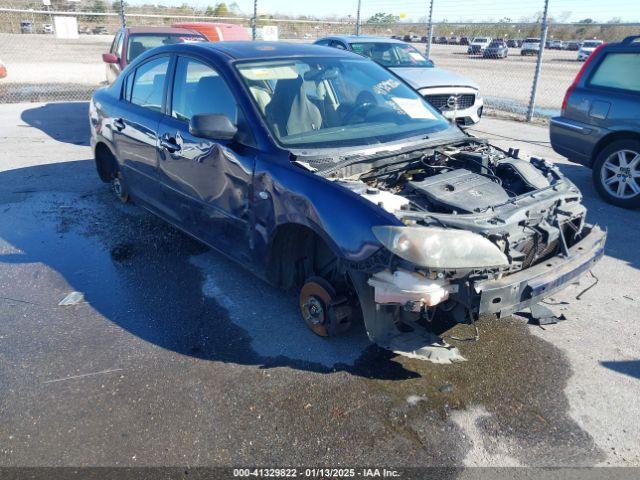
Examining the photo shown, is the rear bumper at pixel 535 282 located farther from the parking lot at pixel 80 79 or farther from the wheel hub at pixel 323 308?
the parking lot at pixel 80 79

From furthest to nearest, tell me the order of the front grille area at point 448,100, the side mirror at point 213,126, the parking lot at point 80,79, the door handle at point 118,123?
the parking lot at point 80,79, the front grille area at point 448,100, the door handle at point 118,123, the side mirror at point 213,126

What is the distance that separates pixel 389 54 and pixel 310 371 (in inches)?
346

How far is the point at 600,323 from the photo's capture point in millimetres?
3891

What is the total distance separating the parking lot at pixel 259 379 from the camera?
108 inches

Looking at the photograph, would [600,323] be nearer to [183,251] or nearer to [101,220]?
[183,251]

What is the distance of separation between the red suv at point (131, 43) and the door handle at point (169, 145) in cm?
563

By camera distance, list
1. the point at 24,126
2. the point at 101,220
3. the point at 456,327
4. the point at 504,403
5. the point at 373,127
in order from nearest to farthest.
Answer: the point at 504,403 < the point at 456,327 < the point at 373,127 < the point at 101,220 < the point at 24,126

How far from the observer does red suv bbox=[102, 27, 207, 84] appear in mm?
9570

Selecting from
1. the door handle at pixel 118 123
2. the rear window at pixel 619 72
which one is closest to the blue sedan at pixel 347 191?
the door handle at pixel 118 123

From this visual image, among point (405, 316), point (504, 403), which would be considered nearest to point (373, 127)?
point (405, 316)

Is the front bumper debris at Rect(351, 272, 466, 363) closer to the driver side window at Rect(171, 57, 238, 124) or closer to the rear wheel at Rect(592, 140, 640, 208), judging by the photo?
the driver side window at Rect(171, 57, 238, 124)

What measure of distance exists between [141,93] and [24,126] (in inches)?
264

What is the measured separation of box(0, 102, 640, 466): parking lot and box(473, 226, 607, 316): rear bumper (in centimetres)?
55

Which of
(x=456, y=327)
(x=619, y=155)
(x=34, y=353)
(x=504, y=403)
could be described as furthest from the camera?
(x=619, y=155)
